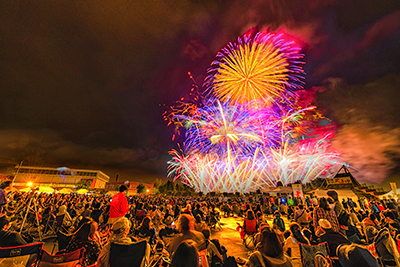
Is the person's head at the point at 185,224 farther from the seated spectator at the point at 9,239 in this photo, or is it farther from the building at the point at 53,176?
the building at the point at 53,176

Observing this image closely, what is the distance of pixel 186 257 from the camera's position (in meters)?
2.56

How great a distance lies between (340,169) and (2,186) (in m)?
43.5

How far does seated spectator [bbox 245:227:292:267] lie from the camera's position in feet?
8.98

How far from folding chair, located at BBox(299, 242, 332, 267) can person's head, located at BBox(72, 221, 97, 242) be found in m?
4.98

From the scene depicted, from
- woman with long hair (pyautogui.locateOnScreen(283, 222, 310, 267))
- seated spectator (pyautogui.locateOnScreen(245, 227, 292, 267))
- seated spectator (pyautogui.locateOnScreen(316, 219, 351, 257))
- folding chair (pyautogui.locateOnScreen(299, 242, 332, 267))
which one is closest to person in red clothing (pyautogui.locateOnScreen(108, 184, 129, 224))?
seated spectator (pyautogui.locateOnScreen(245, 227, 292, 267))

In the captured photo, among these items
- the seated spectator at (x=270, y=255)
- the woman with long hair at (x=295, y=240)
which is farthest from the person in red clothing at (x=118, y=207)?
the woman with long hair at (x=295, y=240)

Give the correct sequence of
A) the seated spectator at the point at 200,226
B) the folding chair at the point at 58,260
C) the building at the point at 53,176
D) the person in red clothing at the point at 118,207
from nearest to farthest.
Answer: the folding chair at the point at 58,260 → the seated spectator at the point at 200,226 → the person in red clothing at the point at 118,207 → the building at the point at 53,176

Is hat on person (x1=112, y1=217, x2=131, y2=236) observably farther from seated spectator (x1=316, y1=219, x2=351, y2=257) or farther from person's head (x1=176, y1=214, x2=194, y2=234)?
seated spectator (x1=316, y1=219, x2=351, y2=257)

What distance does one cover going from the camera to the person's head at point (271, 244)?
282 cm

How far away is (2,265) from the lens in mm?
4645

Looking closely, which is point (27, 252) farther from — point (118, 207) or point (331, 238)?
point (331, 238)

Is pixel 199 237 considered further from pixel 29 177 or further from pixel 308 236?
pixel 29 177

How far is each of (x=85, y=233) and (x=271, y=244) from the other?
4138 mm

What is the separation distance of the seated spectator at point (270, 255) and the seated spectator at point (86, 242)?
11.9 feet
